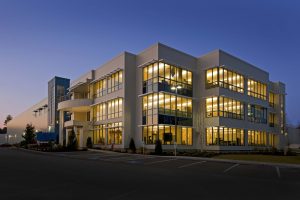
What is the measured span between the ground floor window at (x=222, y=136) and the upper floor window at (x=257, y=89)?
729cm

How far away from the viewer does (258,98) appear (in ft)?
147

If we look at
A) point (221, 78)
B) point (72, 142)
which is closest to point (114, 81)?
point (72, 142)

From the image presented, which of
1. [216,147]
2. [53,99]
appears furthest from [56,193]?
[53,99]

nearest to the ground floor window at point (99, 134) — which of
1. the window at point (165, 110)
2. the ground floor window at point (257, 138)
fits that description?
the window at point (165, 110)

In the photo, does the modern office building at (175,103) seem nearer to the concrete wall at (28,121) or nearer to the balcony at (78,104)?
the balcony at (78,104)

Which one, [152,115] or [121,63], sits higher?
[121,63]

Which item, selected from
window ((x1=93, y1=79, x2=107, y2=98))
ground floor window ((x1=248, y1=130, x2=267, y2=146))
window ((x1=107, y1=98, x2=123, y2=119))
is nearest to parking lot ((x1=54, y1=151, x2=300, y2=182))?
window ((x1=107, y1=98, x2=123, y2=119))

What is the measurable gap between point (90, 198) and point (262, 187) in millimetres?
6297

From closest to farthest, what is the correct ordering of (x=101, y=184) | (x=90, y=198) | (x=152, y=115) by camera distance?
(x=90, y=198) → (x=101, y=184) → (x=152, y=115)

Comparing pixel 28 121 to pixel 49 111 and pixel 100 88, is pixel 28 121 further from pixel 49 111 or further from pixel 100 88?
pixel 100 88

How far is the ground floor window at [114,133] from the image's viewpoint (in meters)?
37.3

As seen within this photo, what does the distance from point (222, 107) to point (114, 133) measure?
13.2m

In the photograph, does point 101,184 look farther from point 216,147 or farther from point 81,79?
point 81,79

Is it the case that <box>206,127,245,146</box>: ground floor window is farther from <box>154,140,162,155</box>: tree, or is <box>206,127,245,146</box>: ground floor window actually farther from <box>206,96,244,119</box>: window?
<box>154,140,162,155</box>: tree
